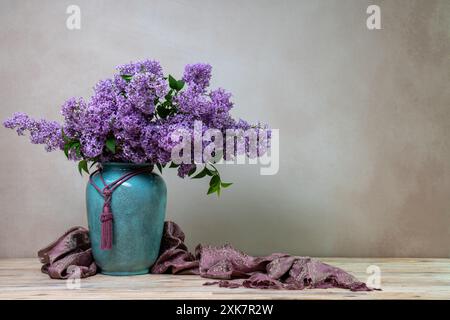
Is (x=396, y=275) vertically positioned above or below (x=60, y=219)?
below

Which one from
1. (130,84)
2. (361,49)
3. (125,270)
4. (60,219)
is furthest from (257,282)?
(361,49)

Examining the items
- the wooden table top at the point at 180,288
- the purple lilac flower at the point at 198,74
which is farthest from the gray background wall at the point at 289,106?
the purple lilac flower at the point at 198,74

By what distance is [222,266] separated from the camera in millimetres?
1598

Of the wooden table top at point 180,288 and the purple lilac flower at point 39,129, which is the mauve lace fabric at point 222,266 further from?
the purple lilac flower at point 39,129

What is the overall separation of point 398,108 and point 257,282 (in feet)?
3.19

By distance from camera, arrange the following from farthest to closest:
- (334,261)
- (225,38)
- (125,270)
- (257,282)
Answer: (225,38) → (334,261) → (125,270) → (257,282)

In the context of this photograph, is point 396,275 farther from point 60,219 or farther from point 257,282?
point 60,219

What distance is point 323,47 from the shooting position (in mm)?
2016

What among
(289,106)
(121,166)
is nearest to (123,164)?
(121,166)

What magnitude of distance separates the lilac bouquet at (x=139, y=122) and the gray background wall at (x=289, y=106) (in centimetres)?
45

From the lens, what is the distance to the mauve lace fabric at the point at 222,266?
57.6 inches

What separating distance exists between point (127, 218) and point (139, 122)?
282mm

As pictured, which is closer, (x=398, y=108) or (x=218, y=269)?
(x=218, y=269)

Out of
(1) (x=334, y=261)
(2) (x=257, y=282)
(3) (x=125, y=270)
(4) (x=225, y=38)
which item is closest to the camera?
(2) (x=257, y=282)
